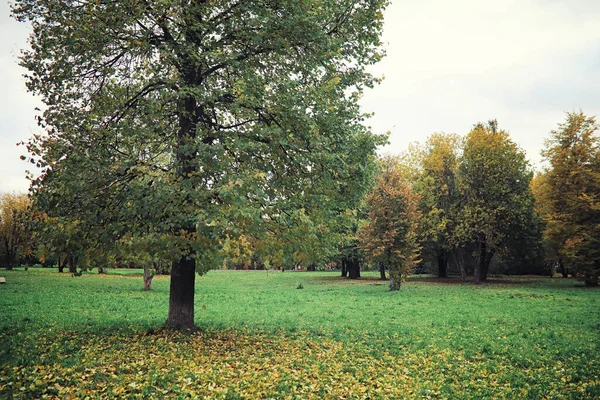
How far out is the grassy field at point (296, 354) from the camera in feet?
23.9

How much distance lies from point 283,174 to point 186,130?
295 cm

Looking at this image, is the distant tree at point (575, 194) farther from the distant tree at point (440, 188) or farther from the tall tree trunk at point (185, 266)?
the tall tree trunk at point (185, 266)

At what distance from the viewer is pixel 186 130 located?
11094 mm

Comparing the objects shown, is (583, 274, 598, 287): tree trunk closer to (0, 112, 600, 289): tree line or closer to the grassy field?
(0, 112, 600, 289): tree line

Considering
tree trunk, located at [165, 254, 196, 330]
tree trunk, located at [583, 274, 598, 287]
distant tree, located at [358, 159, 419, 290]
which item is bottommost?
tree trunk, located at [583, 274, 598, 287]

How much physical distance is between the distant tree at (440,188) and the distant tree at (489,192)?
4.28 ft

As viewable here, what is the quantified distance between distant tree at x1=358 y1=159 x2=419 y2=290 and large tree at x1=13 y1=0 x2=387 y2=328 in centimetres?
1875

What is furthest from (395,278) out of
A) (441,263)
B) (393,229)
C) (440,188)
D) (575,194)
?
(441,263)

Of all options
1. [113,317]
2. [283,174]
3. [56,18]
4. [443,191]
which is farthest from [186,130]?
[443,191]

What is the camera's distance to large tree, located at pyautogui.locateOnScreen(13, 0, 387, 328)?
8977mm

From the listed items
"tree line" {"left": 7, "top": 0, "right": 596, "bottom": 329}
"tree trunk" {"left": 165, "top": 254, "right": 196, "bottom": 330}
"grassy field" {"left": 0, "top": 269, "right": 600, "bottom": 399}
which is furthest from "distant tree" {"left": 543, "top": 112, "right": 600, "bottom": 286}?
"tree trunk" {"left": 165, "top": 254, "right": 196, "bottom": 330}

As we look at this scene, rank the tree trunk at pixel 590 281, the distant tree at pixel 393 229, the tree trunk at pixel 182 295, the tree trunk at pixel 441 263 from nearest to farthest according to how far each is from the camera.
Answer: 1. the tree trunk at pixel 182 295
2. the distant tree at pixel 393 229
3. the tree trunk at pixel 590 281
4. the tree trunk at pixel 441 263

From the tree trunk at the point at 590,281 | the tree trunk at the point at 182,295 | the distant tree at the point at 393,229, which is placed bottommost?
the tree trunk at the point at 590,281

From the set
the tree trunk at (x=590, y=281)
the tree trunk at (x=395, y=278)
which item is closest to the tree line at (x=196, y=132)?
the tree trunk at (x=395, y=278)
